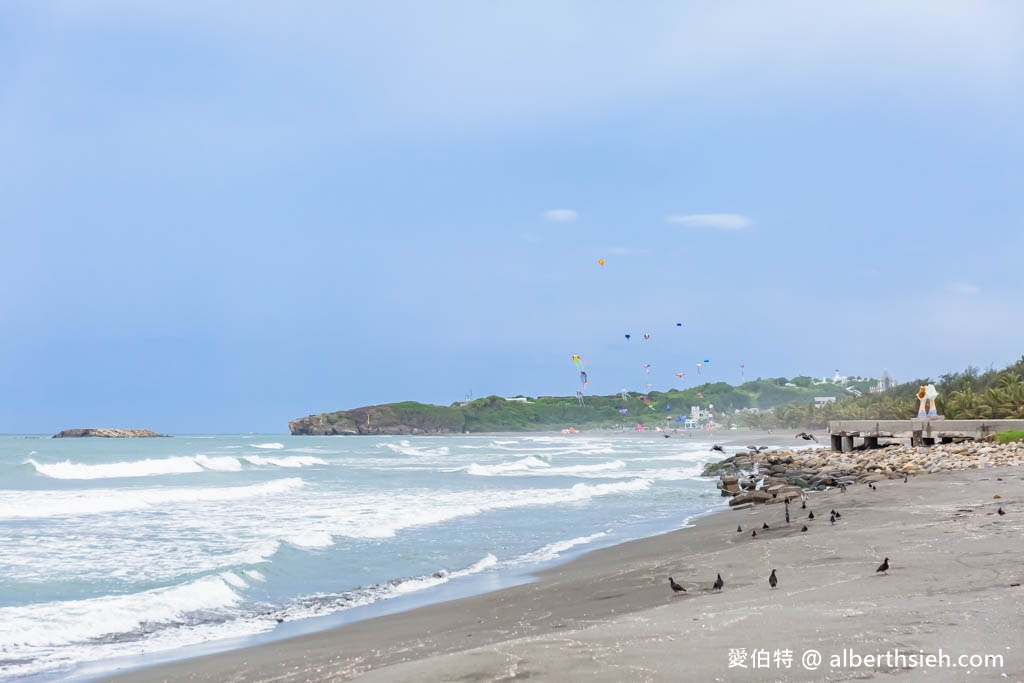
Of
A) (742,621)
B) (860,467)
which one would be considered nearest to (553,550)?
(742,621)

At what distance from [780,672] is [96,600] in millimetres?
10292

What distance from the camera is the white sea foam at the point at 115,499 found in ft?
84.5

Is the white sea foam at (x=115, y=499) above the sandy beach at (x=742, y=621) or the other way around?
the other way around

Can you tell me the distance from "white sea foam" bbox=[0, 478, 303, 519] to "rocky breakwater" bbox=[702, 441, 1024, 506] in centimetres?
1779

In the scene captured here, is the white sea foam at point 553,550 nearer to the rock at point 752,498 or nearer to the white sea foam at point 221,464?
the rock at point 752,498

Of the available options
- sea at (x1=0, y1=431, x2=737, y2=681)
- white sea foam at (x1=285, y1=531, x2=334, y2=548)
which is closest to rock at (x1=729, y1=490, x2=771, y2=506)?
sea at (x1=0, y1=431, x2=737, y2=681)

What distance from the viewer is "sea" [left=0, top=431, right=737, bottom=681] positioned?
33.9 feet

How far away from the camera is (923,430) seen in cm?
3109

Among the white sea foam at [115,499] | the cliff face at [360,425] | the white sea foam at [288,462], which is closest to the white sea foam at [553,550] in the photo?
the white sea foam at [115,499]

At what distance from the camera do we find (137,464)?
57.6 m

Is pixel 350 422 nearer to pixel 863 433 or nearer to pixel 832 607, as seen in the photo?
pixel 863 433

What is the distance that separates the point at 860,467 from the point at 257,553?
1896 cm

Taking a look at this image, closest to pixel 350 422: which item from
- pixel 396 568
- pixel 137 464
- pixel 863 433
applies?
pixel 137 464

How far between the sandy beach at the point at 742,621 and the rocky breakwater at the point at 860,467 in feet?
28.3
